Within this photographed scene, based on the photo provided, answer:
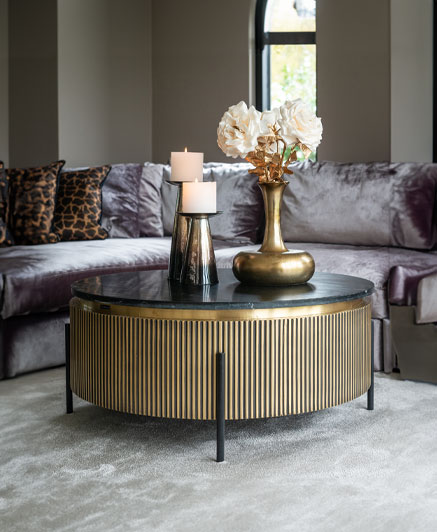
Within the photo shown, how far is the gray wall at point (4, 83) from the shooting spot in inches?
212

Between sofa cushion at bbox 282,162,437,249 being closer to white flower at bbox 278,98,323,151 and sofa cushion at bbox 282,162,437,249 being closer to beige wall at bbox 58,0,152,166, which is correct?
white flower at bbox 278,98,323,151

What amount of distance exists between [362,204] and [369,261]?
2.00 ft

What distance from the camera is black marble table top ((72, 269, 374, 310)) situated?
82.7 inches

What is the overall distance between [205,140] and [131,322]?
11.4 feet

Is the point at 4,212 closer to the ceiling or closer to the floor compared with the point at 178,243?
closer to the ceiling

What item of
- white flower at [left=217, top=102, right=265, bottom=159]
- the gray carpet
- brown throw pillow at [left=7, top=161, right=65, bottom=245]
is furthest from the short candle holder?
brown throw pillow at [left=7, top=161, right=65, bottom=245]

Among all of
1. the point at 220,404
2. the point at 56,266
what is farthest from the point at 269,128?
the point at 56,266

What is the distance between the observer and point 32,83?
5.29 m

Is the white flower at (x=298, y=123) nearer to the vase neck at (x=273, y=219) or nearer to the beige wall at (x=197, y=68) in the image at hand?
the vase neck at (x=273, y=219)

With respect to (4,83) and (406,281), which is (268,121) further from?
(4,83)

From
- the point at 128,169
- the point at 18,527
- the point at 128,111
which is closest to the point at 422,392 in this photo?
the point at 18,527

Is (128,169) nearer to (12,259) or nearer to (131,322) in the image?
(12,259)

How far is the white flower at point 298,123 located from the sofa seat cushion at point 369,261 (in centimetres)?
102

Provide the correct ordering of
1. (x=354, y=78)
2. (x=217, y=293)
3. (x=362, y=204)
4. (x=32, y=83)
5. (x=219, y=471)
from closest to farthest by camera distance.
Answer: (x=219, y=471) < (x=217, y=293) < (x=362, y=204) < (x=354, y=78) < (x=32, y=83)
